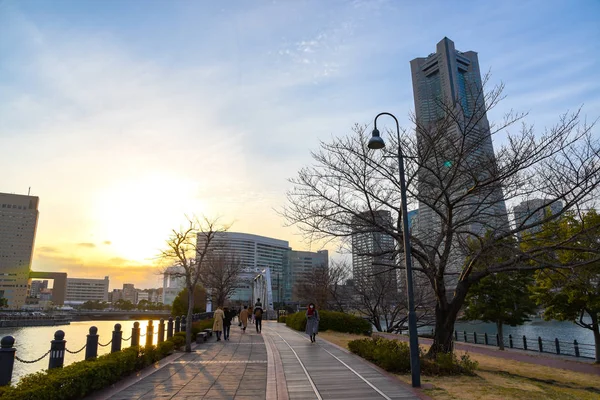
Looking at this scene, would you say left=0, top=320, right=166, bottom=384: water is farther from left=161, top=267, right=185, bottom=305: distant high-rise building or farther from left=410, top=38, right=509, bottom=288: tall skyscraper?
left=410, top=38, right=509, bottom=288: tall skyscraper

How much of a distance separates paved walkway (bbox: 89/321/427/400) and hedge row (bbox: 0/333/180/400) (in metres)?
0.30

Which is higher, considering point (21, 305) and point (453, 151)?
point (453, 151)

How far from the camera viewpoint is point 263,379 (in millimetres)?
9633

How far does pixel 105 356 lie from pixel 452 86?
1421 centimetres

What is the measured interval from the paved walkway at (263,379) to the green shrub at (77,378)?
1.00 feet

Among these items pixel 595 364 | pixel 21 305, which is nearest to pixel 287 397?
pixel 595 364

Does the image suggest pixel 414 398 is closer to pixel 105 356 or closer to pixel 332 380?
pixel 332 380

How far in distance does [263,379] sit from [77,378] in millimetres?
4175

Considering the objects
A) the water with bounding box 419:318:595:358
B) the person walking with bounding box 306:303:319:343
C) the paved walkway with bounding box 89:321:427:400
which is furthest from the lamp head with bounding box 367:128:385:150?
the water with bounding box 419:318:595:358

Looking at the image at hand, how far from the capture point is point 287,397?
770cm

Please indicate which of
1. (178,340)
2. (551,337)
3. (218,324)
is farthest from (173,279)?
(551,337)

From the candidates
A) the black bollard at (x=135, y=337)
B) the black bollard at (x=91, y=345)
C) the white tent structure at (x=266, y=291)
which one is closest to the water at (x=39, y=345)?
the black bollard at (x=135, y=337)

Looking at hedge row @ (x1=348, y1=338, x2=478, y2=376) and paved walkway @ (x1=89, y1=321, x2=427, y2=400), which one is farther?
hedge row @ (x1=348, y1=338, x2=478, y2=376)

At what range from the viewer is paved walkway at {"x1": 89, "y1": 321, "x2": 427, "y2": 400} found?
798cm
